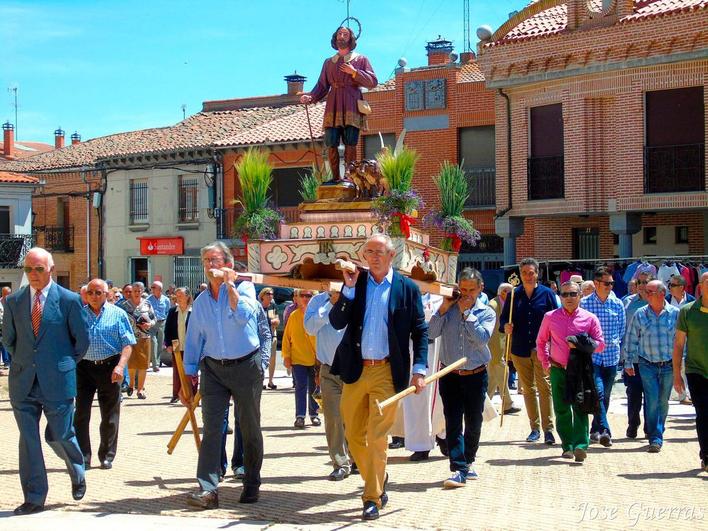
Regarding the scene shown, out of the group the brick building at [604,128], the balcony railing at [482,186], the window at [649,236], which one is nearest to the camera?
the brick building at [604,128]

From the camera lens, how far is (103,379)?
36.7 feet

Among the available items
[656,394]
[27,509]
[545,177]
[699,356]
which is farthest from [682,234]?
[27,509]

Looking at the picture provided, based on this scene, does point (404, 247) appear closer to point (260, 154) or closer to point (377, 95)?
point (260, 154)

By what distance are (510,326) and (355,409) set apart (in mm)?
4068

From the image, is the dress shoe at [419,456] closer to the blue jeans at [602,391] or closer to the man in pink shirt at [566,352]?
the man in pink shirt at [566,352]

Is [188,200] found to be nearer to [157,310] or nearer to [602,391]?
[157,310]

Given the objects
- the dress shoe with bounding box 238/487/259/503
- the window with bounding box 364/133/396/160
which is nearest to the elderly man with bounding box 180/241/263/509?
the dress shoe with bounding box 238/487/259/503

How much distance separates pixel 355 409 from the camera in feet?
27.9

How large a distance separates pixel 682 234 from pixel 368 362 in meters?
21.4

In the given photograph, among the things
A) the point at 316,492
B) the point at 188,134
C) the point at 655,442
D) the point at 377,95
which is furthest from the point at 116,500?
the point at 188,134

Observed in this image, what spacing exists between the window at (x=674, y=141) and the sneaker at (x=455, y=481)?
18771mm

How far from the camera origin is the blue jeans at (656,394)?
11.8 metres

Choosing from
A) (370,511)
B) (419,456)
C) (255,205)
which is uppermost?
(255,205)

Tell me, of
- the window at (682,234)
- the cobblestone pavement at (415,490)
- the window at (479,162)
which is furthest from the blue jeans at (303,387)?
the window at (479,162)
